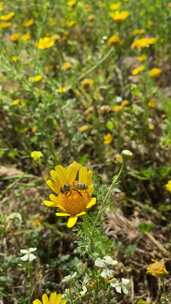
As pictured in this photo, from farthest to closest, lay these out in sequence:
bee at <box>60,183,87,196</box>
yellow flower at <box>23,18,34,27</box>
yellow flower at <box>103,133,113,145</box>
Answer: yellow flower at <box>23,18,34,27</box>
yellow flower at <box>103,133,113,145</box>
bee at <box>60,183,87,196</box>

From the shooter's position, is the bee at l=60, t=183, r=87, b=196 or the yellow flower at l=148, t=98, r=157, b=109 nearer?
the bee at l=60, t=183, r=87, b=196

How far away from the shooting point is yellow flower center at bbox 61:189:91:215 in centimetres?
196

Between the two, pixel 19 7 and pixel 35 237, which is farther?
pixel 19 7

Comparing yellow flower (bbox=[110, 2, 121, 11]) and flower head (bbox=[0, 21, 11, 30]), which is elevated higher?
yellow flower (bbox=[110, 2, 121, 11])

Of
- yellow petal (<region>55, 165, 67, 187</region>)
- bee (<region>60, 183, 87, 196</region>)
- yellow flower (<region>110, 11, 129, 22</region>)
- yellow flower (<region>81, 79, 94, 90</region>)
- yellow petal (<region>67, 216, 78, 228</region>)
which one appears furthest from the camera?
yellow flower (<region>110, 11, 129, 22</region>)

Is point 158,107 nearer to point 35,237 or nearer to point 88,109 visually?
point 88,109

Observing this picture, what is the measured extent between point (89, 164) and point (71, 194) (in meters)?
1.07

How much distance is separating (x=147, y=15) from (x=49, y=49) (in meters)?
0.76

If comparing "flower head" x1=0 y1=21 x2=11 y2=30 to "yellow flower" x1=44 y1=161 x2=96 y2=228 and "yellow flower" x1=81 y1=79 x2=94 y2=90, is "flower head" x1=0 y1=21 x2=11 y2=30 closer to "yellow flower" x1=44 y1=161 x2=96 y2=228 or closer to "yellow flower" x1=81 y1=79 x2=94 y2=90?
"yellow flower" x1=81 y1=79 x2=94 y2=90

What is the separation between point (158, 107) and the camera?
3400 millimetres

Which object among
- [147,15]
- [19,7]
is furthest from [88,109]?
[19,7]

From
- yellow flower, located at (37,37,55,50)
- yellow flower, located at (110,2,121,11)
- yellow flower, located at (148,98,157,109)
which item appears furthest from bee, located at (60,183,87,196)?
yellow flower, located at (110,2,121,11)

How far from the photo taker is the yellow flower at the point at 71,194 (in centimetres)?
195

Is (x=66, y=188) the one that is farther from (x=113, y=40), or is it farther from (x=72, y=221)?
(x=113, y=40)
